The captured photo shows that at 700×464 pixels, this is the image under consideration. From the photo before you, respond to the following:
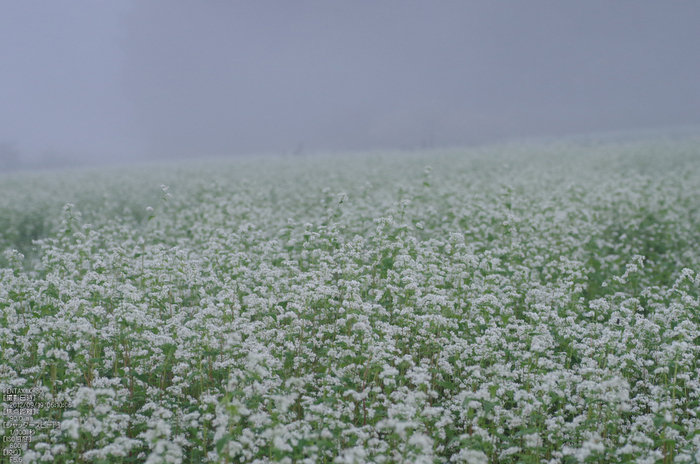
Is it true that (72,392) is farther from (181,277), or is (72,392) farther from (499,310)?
(499,310)

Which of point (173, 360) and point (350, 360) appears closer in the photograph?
point (350, 360)

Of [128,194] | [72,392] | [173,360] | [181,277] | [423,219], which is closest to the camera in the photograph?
[72,392]

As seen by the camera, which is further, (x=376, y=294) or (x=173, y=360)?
(x=376, y=294)

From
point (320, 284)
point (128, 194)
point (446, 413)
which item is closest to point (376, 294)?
point (320, 284)

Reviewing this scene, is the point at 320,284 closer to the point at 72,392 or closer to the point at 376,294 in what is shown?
the point at 376,294

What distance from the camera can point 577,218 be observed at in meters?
14.8

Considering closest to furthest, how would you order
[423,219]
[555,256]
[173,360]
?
[173,360]
[555,256]
[423,219]

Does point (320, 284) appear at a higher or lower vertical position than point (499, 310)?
higher

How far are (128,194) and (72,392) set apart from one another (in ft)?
69.7

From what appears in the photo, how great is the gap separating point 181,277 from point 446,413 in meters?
5.04

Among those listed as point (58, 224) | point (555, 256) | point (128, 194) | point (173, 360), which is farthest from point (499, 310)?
point (128, 194)

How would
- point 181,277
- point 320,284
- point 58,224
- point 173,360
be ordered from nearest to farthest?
point 173,360 → point 320,284 → point 181,277 → point 58,224

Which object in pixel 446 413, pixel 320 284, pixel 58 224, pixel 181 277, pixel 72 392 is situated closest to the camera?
pixel 446 413

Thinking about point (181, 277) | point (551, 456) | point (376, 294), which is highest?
point (181, 277)
